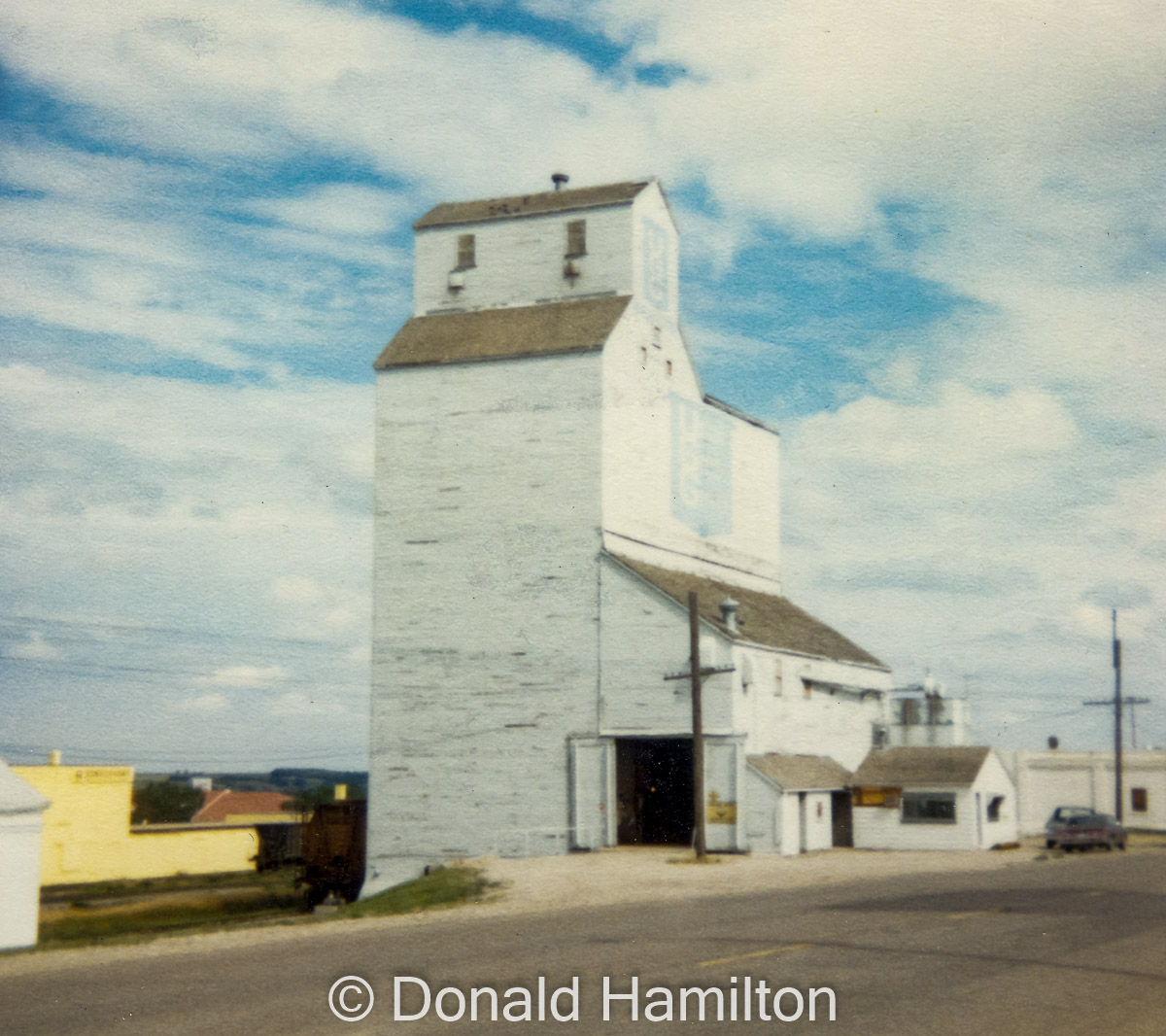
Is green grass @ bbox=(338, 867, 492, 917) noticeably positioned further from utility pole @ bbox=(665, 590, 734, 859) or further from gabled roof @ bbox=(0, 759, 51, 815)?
gabled roof @ bbox=(0, 759, 51, 815)

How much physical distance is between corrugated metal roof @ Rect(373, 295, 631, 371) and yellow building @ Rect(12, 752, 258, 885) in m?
20.8

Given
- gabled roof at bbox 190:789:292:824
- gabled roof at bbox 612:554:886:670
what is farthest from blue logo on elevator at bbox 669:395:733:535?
gabled roof at bbox 190:789:292:824

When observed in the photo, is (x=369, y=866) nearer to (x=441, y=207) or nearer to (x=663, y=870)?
(x=663, y=870)

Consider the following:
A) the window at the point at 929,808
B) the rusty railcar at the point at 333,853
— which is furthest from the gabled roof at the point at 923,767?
the rusty railcar at the point at 333,853

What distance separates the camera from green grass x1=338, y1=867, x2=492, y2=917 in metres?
30.6

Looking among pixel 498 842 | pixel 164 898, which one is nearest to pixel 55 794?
pixel 164 898

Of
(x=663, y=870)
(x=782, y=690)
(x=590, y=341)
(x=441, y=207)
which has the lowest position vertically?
(x=663, y=870)

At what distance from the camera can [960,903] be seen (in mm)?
23219

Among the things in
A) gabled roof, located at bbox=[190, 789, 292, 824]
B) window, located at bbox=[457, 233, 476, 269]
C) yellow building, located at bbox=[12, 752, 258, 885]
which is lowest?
gabled roof, located at bbox=[190, 789, 292, 824]

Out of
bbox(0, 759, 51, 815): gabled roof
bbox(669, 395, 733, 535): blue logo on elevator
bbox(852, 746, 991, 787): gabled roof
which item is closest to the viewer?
bbox(0, 759, 51, 815): gabled roof

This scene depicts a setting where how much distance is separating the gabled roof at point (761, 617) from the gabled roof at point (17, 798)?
78.1 feet

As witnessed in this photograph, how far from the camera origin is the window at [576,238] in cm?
4894

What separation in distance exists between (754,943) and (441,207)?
39772mm

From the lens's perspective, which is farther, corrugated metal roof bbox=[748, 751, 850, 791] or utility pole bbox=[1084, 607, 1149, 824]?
utility pole bbox=[1084, 607, 1149, 824]
